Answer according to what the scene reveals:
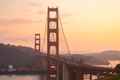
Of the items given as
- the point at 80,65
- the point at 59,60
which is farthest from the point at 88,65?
the point at 59,60

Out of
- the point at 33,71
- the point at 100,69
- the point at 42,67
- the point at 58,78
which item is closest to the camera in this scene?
the point at 100,69

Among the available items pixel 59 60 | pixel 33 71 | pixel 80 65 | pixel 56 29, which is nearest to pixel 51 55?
pixel 56 29

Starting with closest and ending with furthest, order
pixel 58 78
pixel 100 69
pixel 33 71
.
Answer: pixel 100 69 < pixel 58 78 < pixel 33 71

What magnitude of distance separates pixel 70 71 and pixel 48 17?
382cm

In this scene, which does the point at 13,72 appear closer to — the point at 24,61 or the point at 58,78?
the point at 24,61

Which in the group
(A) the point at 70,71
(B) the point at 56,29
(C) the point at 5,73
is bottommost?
(C) the point at 5,73

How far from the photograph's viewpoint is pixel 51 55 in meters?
14.5

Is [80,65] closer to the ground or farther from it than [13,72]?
farther from it

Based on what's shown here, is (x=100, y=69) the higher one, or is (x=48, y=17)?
(x=48, y=17)

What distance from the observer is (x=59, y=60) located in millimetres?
12703

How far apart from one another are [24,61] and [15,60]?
0.65 m

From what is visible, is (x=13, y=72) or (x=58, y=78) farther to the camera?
(x=13, y=72)

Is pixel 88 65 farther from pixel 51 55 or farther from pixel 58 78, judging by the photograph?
pixel 51 55

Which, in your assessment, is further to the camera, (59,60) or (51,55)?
(51,55)
